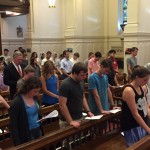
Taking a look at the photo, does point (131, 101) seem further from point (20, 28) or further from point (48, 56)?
point (20, 28)

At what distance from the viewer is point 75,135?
378 cm

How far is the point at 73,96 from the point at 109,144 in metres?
1.19

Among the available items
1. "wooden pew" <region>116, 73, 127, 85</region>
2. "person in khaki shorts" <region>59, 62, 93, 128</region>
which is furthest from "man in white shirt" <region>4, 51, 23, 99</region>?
"wooden pew" <region>116, 73, 127, 85</region>

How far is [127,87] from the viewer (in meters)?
3.04

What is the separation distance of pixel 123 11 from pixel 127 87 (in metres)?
10.8

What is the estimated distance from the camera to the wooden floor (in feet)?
12.9

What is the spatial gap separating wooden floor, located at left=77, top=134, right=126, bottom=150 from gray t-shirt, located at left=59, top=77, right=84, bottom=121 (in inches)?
21.4

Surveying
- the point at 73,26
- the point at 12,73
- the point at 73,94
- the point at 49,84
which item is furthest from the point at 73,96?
the point at 73,26

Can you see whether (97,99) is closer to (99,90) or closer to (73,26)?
(99,90)

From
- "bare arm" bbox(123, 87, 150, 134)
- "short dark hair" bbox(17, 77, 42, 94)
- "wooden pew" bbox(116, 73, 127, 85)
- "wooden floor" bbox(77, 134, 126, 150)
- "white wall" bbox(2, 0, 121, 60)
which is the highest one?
"white wall" bbox(2, 0, 121, 60)

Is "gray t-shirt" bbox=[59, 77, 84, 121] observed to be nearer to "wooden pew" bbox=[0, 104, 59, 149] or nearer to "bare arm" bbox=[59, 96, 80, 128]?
"bare arm" bbox=[59, 96, 80, 128]

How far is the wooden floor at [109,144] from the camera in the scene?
3930mm

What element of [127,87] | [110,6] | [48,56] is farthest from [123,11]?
[127,87]

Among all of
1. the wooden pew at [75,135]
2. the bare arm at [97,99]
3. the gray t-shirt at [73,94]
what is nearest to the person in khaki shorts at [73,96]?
the gray t-shirt at [73,94]
